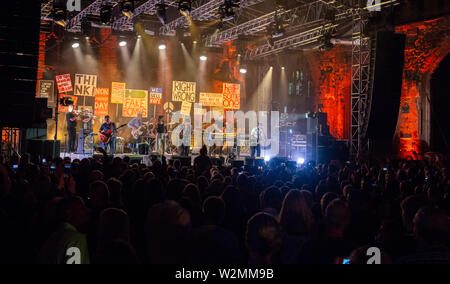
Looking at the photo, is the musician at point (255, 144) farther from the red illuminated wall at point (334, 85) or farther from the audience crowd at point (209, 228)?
the audience crowd at point (209, 228)

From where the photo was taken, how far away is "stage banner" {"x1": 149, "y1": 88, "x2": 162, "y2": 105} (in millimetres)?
22281

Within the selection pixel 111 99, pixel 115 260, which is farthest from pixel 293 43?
pixel 115 260

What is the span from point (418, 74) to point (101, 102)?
15.5 meters

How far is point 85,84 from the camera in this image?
21219 mm

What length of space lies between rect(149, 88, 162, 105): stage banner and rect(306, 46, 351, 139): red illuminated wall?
8.77 metres

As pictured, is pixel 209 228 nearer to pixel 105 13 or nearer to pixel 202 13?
pixel 105 13

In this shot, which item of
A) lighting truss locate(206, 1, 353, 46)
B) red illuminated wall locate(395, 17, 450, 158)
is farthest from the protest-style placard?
red illuminated wall locate(395, 17, 450, 158)

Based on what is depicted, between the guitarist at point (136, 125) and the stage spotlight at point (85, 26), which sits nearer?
the stage spotlight at point (85, 26)

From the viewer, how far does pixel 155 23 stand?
2083 centimetres

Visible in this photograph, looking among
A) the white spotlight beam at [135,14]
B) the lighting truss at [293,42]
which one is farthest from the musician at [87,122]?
the lighting truss at [293,42]

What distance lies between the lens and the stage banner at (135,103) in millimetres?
21938

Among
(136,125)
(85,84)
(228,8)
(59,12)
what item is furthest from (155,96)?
(228,8)

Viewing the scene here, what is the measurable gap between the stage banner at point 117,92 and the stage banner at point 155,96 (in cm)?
153
